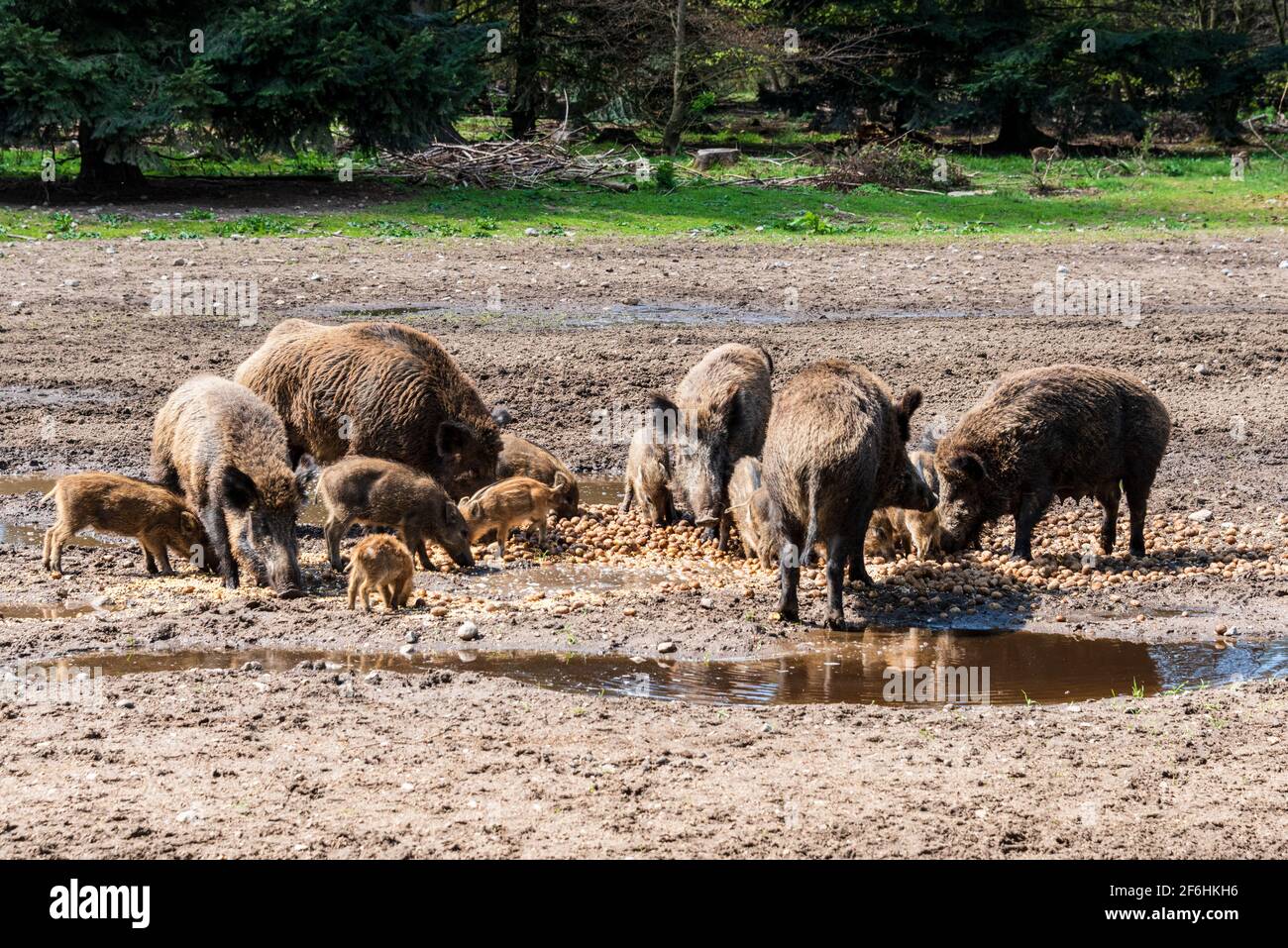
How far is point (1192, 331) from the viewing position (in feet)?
49.5

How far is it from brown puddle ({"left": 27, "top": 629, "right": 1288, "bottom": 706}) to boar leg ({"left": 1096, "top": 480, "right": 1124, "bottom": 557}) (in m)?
1.73

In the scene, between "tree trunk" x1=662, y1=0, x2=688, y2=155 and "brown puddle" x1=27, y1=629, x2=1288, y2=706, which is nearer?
"brown puddle" x1=27, y1=629, x2=1288, y2=706

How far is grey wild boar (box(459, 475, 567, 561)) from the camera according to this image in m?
9.64

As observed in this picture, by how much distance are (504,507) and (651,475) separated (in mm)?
1261

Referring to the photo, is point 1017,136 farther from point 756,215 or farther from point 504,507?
point 504,507

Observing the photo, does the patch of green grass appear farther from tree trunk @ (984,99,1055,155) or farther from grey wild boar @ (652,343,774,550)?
grey wild boar @ (652,343,774,550)

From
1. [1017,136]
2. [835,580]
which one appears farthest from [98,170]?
[1017,136]

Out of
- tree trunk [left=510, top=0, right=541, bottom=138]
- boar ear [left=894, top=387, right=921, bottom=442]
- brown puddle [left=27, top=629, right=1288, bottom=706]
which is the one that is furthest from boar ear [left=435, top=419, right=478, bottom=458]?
tree trunk [left=510, top=0, right=541, bottom=138]

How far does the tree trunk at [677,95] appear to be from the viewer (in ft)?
92.6

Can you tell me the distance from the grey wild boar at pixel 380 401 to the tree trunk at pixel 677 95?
63.5 feet

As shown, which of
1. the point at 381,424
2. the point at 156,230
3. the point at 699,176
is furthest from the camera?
the point at 699,176
